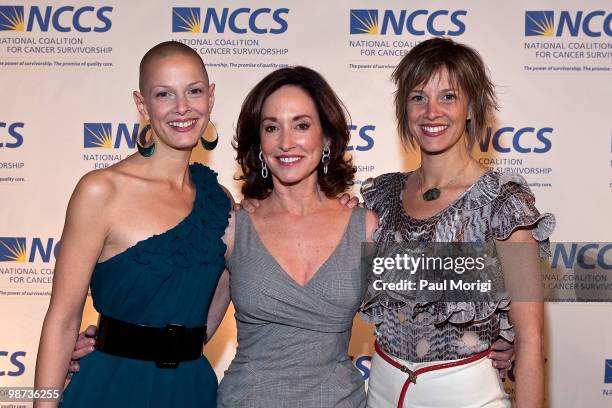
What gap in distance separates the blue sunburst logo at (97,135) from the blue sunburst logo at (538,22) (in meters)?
2.47

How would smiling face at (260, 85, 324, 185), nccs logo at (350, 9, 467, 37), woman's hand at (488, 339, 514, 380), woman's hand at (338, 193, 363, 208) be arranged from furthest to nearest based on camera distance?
nccs logo at (350, 9, 467, 37) < woman's hand at (338, 193, 363, 208) < smiling face at (260, 85, 324, 185) < woman's hand at (488, 339, 514, 380)

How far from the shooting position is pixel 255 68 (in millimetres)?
4238

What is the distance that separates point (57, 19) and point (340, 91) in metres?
1.69

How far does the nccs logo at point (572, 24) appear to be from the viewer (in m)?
4.21

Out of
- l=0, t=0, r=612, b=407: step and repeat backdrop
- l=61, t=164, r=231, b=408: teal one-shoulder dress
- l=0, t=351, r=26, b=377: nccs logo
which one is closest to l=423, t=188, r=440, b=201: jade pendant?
l=61, t=164, r=231, b=408: teal one-shoulder dress

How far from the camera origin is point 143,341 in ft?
7.38

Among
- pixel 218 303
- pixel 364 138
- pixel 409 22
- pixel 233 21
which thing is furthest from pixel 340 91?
pixel 218 303

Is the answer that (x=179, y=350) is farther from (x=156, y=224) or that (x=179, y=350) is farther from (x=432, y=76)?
(x=432, y=76)

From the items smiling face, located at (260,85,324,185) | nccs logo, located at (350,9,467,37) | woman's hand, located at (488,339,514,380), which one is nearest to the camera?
woman's hand, located at (488,339,514,380)

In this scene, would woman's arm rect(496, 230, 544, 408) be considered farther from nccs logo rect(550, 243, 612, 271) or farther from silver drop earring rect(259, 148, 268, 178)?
nccs logo rect(550, 243, 612, 271)

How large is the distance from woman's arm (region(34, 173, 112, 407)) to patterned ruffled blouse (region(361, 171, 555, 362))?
37.3 inches

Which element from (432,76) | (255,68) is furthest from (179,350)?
(255,68)

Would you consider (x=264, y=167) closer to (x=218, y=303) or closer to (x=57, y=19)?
(x=218, y=303)

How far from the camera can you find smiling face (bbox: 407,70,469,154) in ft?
7.80
